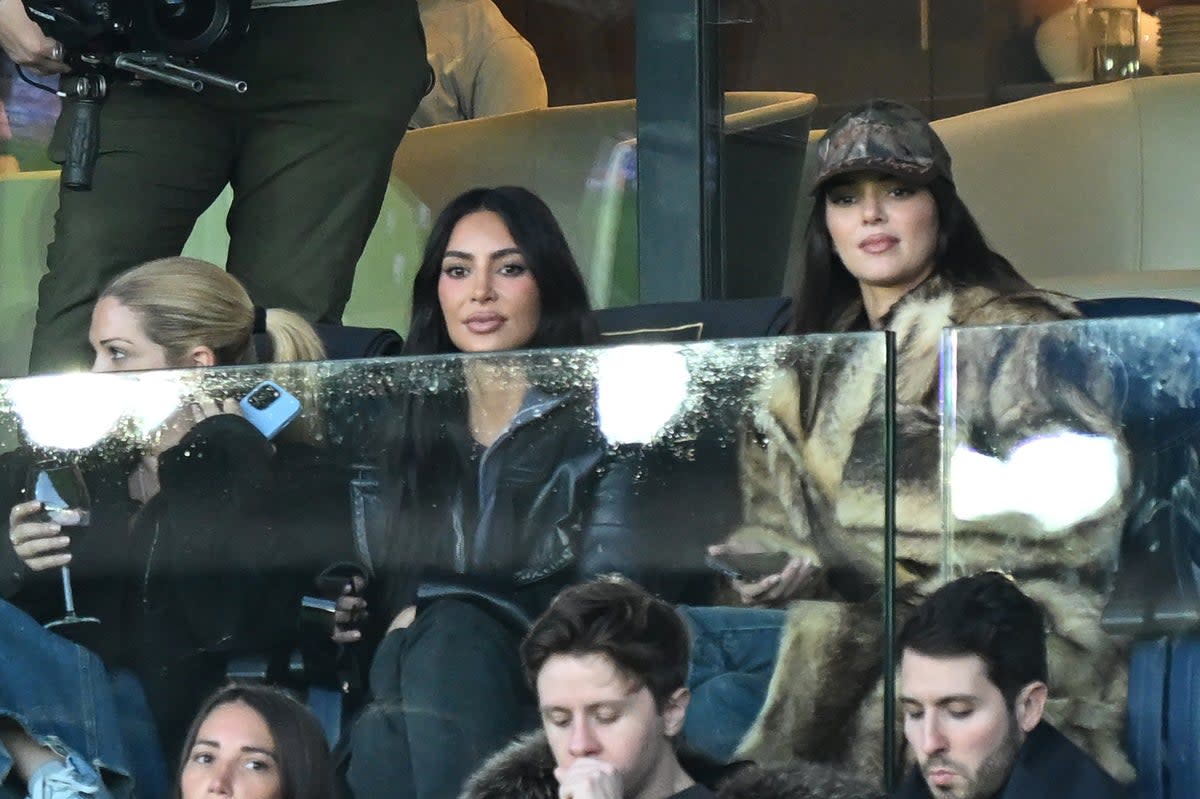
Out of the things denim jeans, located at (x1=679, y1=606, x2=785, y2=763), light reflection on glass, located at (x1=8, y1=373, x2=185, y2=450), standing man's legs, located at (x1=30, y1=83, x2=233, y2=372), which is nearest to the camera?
denim jeans, located at (x1=679, y1=606, x2=785, y2=763)

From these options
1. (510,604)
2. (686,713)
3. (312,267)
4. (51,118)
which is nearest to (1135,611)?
(686,713)

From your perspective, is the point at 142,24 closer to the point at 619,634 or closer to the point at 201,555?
the point at 201,555

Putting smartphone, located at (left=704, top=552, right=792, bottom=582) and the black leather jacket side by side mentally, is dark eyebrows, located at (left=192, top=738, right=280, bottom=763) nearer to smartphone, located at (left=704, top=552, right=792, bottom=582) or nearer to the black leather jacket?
the black leather jacket

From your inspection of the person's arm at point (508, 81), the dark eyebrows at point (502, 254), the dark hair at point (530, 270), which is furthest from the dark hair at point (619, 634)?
the person's arm at point (508, 81)

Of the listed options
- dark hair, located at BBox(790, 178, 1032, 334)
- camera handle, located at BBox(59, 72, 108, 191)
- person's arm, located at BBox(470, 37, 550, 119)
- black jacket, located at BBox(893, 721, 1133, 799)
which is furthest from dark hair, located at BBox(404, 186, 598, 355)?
person's arm, located at BBox(470, 37, 550, 119)

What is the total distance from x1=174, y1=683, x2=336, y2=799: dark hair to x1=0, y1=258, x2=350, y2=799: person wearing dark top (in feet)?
0.14

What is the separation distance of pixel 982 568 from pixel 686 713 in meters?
0.29

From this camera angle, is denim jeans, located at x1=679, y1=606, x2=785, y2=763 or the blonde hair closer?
denim jeans, located at x1=679, y1=606, x2=785, y2=763

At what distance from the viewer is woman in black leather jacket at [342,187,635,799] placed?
193 centimetres

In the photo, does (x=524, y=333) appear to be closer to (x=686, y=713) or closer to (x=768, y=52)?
(x=686, y=713)

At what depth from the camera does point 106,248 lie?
3.50m

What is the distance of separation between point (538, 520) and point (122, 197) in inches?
70.1

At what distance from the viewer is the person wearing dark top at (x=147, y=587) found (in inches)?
80.2

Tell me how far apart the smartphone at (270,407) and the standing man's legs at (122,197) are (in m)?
1.51
